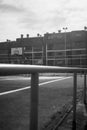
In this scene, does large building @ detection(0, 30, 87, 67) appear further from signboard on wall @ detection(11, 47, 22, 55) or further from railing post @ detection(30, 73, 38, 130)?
railing post @ detection(30, 73, 38, 130)

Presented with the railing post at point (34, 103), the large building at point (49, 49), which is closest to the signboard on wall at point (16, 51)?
the large building at point (49, 49)

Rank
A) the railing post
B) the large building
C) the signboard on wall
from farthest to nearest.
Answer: the signboard on wall → the large building → the railing post

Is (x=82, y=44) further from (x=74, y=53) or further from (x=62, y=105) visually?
(x=62, y=105)

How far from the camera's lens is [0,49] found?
45875 millimetres

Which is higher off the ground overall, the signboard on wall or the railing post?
the signboard on wall

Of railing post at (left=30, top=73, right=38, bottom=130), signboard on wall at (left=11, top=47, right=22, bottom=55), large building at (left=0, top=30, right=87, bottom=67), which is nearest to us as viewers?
railing post at (left=30, top=73, right=38, bottom=130)

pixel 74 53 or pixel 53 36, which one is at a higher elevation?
pixel 53 36

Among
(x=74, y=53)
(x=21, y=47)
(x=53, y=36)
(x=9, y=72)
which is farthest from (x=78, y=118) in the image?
(x=21, y=47)

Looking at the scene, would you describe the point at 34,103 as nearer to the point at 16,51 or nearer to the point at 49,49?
the point at 49,49

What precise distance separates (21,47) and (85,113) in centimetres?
4104

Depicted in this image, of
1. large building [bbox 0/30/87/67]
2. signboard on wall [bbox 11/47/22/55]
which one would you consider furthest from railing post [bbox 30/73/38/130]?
signboard on wall [bbox 11/47/22/55]

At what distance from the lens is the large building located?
3800 centimetres

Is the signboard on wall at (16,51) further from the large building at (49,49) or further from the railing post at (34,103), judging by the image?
the railing post at (34,103)

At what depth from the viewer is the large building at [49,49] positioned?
38000 millimetres
